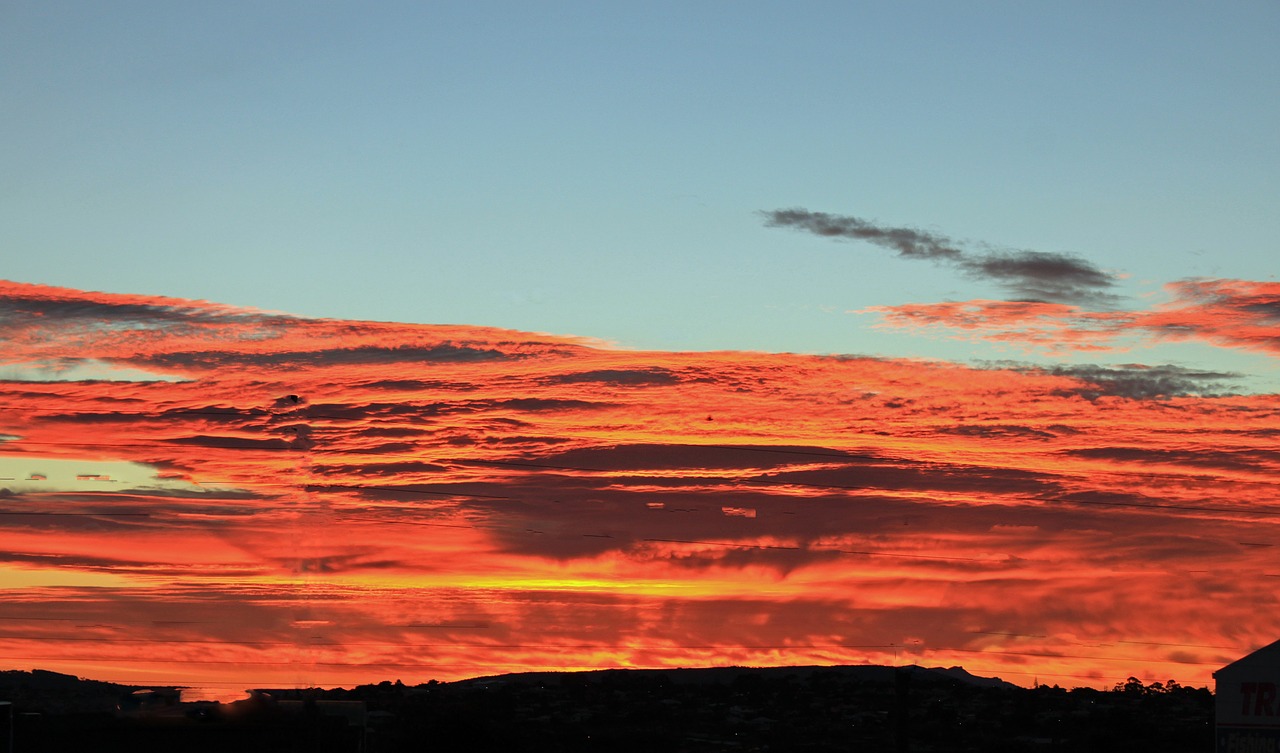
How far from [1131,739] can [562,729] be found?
190 feet

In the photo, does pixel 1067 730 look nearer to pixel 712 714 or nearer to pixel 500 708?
pixel 712 714

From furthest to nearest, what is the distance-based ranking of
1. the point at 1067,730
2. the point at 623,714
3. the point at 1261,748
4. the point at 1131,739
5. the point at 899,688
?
the point at 623,714 → the point at 1067,730 → the point at 1131,739 → the point at 1261,748 → the point at 899,688

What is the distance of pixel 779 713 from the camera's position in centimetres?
18825

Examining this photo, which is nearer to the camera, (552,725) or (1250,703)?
(1250,703)

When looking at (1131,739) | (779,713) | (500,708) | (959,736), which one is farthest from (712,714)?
(1131,739)

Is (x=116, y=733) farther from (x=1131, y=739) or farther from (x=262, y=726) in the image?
(x=1131, y=739)

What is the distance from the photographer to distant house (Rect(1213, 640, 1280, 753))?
3418 inches

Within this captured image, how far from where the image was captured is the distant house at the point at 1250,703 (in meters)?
86.8

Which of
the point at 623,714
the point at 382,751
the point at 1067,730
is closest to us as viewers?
the point at 382,751

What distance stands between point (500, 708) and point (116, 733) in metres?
88.7

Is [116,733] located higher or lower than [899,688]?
lower

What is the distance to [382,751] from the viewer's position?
11069 centimetres

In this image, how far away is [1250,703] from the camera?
88.1 metres

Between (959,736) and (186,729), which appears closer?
(186,729)
